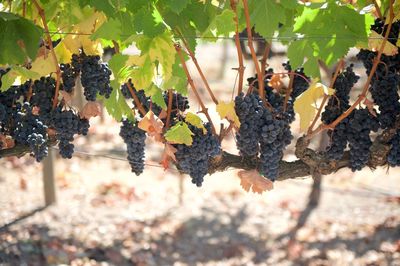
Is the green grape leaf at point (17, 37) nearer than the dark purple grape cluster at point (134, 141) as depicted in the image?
Yes

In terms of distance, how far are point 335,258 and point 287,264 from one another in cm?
43

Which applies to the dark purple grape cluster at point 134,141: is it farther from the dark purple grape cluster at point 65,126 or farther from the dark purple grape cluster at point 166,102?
the dark purple grape cluster at point 65,126

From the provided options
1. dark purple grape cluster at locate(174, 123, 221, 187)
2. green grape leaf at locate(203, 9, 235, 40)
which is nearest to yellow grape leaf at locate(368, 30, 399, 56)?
green grape leaf at locate(203, 9, 235, 40)

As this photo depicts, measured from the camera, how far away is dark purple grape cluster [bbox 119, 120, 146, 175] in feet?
8.29

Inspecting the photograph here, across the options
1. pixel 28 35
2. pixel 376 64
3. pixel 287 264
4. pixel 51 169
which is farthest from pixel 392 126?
pixel 51 169

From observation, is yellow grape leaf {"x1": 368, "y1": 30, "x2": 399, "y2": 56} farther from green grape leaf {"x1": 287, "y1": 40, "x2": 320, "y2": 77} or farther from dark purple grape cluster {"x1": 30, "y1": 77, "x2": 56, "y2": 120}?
dark purple grape cluster {"x1": 30, "y1": 77, "x2": 56, "y2": 120}

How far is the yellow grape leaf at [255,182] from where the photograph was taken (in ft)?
7.73

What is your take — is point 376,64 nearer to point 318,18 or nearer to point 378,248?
point 318,18

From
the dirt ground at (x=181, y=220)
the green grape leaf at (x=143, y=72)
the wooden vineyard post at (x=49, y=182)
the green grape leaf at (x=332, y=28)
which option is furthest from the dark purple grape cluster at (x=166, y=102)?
the wooden vineyard post at (x=49, y=182)

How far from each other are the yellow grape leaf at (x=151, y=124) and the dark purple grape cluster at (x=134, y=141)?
0.25 m

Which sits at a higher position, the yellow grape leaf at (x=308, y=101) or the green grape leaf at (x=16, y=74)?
the green grape leaf at (x=16, y=74)

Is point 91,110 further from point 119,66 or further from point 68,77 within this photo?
point 119,66

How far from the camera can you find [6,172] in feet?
21.0

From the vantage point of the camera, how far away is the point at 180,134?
2.23m
